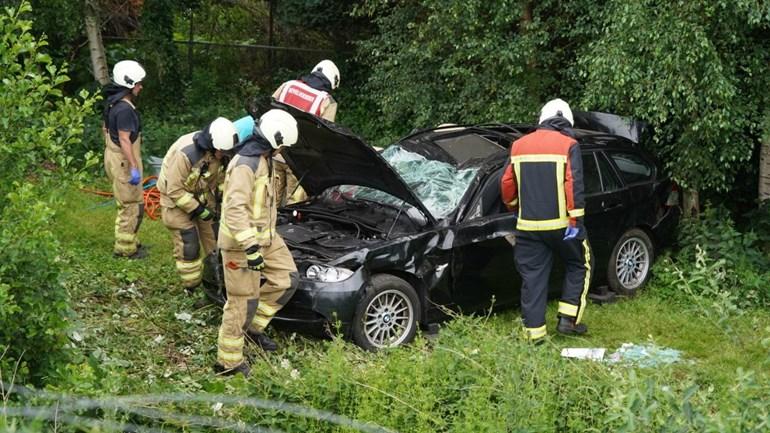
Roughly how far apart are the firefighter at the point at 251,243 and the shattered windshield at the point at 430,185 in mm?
1269

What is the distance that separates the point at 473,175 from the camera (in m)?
8.05

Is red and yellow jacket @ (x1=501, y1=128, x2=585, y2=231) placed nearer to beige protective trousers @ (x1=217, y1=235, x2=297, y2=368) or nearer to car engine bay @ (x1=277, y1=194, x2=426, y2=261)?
car engine bay @ (x1=277, y1=194, x2=426, y2=261)

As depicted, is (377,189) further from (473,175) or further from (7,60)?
(7,60)

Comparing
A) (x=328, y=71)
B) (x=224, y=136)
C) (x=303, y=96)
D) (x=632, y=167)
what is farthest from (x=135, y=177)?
(x=632, y=167)

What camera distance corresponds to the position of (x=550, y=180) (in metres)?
7.45

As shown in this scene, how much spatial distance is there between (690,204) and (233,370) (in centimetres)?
521

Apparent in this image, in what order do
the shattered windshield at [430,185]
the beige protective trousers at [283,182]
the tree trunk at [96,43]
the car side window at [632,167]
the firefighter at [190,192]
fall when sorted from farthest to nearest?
1. the tree trunk at [96,43]
2. the beige protective trousers at [283,182]
3. the car side window at [632,167]
4. the firefighter at [190,192]
5. the shattered windshield at [430,185]

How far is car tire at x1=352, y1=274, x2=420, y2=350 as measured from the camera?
7246mm

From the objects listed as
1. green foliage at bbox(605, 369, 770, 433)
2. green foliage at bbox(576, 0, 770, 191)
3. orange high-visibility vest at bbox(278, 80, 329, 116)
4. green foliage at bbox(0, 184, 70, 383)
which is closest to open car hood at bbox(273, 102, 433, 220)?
orange high-visibility vest at bbox(278, 80, 329, 116)

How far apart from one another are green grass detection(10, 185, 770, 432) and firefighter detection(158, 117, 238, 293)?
63cm

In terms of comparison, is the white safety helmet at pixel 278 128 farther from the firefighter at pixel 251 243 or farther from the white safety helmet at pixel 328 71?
the white safety helmet at pixel 328 71

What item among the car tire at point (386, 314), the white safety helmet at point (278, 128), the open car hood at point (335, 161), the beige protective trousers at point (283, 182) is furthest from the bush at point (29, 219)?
the beige protective trousers at point (283, 182)

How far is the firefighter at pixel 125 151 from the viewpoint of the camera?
30.5 ft

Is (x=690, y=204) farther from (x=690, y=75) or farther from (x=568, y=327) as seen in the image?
(x=568, y=327)
